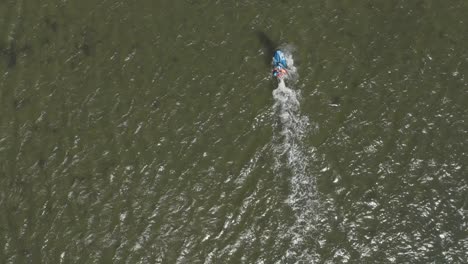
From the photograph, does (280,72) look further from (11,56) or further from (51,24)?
(11,56)

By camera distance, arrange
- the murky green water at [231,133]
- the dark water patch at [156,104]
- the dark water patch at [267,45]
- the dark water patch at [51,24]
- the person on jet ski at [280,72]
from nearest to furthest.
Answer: the murky green water at [231,133], the dark water patch at [156,104], the person on jet ski at [280,72], the dark water patch at [267,45], the dark water patch at [51,24]

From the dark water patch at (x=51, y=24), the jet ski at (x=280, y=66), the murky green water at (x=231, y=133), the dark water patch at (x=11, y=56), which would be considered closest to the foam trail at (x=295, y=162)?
the murky green water at (x=231, y=133)

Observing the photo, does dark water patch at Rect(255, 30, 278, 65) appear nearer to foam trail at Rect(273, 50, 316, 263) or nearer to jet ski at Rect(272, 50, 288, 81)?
jet ski at Rect(272, 50, 288, 81)

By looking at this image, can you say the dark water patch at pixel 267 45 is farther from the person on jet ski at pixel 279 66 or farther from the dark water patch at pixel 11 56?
the dark water patch at pixel 11 56

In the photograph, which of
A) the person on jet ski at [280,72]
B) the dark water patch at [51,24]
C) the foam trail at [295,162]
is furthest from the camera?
the dark water patch at [51,24]

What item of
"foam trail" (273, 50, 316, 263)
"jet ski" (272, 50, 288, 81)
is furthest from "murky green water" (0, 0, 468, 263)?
"jet ski" (272, 50, 288, 81)

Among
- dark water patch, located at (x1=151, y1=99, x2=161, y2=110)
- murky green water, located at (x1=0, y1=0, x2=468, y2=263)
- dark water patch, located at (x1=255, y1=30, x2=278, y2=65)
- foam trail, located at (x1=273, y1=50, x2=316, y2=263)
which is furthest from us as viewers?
dark water patch, located at (x1=255, y1=30, x2=278, y2=65)

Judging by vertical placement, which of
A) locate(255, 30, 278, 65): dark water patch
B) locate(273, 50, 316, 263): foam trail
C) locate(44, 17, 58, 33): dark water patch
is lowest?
locate(273, 50, 316, 263): foam trail
